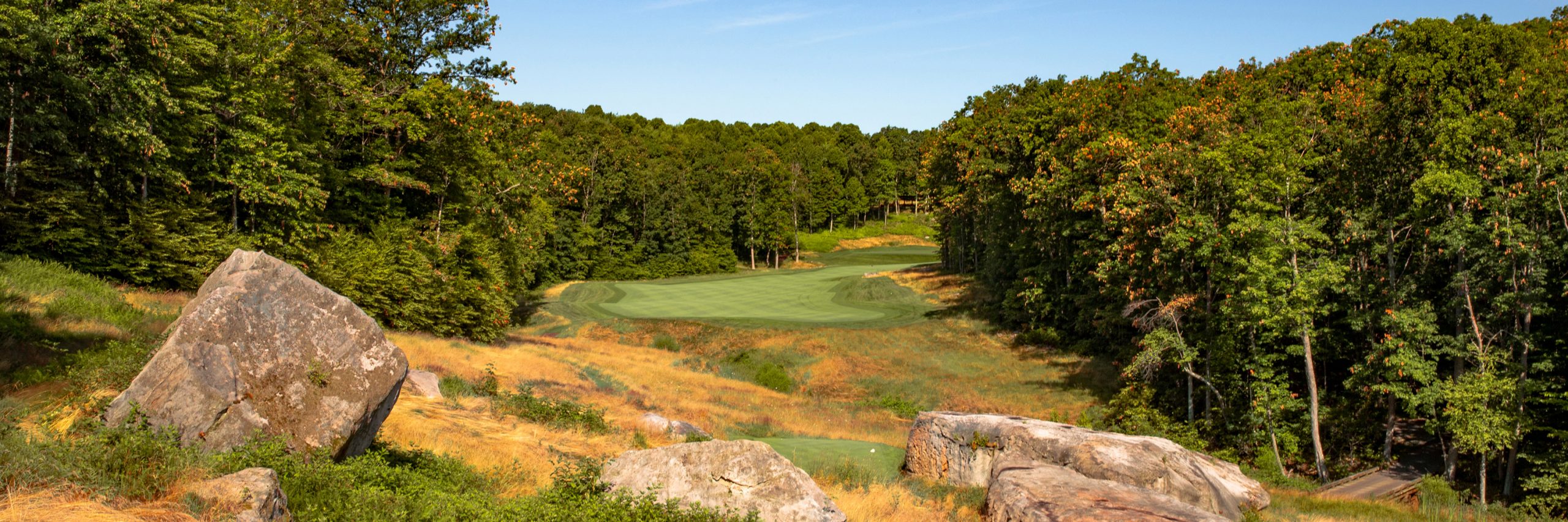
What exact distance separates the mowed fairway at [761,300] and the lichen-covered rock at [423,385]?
30514 mm

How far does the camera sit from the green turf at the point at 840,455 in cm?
1625

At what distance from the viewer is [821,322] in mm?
50406

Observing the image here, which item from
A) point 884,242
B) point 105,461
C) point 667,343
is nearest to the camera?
→ point 105,461

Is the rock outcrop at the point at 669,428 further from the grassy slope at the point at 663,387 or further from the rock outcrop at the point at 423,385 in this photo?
the rock outcrop at the point at 423,385

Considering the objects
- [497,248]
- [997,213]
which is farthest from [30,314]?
[997,213]

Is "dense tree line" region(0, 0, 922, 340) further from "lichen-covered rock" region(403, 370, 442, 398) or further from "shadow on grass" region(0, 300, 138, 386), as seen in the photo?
"lichen-covered rock" region(403, 370, 442, 398)

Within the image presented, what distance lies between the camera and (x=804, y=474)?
38.1ft

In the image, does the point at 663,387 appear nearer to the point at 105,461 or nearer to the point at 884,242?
the point at 105,461

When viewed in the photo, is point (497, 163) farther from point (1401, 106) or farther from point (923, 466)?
point (1401, 106)

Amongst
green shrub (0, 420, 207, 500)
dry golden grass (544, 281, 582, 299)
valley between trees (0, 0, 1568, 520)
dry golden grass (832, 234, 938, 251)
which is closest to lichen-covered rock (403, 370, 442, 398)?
valley between trees (0, 0, 1568, 520)

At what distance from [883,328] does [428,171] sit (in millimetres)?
27116

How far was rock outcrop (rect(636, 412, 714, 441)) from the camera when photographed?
1884 centimetres

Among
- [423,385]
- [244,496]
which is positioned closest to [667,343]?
[423,385]

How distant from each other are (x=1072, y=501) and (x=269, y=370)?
38.1ft
